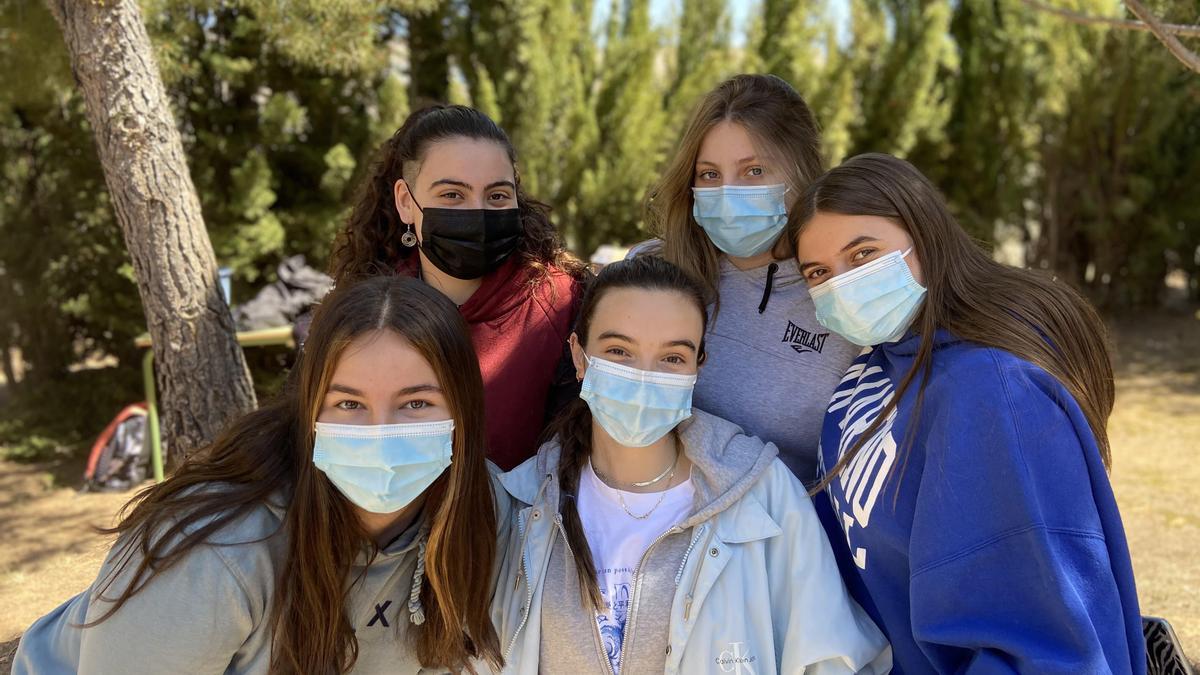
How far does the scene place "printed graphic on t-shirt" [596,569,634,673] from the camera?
2.11 meters

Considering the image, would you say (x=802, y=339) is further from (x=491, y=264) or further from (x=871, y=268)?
(x=491, y=264)

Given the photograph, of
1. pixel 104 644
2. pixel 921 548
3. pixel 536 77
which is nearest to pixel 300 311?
pixel 536 77

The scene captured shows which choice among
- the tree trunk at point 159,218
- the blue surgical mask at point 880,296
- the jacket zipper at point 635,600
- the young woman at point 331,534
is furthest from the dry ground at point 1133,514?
the blue surgical mask at point 880,296

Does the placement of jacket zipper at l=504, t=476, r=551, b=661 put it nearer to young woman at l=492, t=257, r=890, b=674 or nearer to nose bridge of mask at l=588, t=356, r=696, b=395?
young woman at l=492, t=257, r=890, b=674

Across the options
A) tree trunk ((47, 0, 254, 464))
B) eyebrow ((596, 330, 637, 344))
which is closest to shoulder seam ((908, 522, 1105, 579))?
eyebrow ((596, 330, 637, 344))

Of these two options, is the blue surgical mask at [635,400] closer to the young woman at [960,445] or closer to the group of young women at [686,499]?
the group of young women at [686,499]

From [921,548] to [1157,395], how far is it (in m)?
7.89

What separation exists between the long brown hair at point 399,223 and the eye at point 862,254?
926 millimetres

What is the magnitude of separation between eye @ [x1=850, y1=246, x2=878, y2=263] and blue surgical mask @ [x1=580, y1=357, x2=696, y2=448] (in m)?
0.46

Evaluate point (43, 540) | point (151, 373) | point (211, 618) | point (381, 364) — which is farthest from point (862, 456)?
point (151, 373)

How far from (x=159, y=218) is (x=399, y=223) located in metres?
1.35

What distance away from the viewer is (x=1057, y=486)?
1794 millimetres

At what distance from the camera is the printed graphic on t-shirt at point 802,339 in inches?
96.0

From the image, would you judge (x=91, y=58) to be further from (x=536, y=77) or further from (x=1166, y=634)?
(x=536, y=77)
